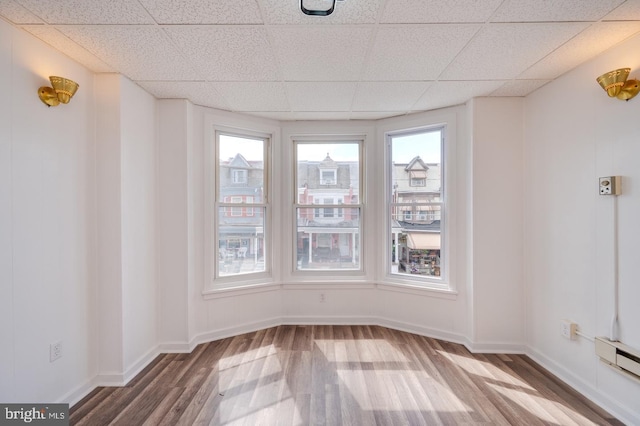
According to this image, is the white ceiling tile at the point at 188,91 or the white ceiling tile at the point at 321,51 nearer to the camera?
the white ceiling tile at the point at 321,51

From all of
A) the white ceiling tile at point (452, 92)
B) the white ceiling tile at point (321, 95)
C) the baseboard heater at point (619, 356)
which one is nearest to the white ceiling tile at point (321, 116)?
the white ceiling tile at point (321, 95)

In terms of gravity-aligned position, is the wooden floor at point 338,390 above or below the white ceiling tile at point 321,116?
below

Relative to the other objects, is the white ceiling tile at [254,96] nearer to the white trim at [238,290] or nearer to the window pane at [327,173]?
the window pane at [327,173]

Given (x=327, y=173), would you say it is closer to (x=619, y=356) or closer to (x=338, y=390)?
(x=338, y=390)

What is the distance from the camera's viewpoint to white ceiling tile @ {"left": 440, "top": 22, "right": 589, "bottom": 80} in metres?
1.72

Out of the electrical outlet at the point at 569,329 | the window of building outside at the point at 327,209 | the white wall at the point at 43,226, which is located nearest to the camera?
the white wall at the point at 43,226

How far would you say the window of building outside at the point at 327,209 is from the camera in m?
3.52

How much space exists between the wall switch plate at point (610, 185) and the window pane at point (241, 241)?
3017 mm

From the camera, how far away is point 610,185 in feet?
6.22

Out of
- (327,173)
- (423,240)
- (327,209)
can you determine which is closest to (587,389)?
(423,240)

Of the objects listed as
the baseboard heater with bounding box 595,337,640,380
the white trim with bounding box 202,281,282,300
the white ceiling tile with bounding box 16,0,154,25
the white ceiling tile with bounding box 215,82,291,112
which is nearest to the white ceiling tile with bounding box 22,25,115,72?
the white ceiling tile with bounding box 16,0,154,25

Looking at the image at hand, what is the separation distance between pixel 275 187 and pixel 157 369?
2110mm

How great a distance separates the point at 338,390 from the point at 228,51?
260 centimetres

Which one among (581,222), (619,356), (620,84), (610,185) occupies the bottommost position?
(619,356)
